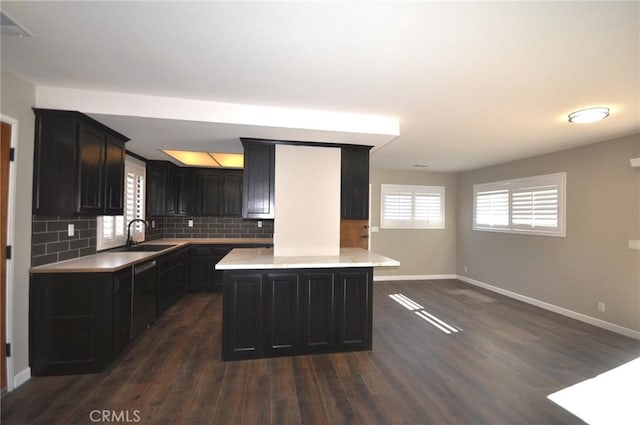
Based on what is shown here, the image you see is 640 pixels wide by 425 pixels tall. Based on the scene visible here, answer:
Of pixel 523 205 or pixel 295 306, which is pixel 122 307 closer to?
pixel 295 306

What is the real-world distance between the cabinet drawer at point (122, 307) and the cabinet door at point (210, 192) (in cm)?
255

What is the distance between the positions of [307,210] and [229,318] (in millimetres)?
1433

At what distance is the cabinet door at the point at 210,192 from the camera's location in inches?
199

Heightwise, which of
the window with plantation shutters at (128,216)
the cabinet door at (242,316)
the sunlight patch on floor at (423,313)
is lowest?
the sunlight patch on floor at (423,313)

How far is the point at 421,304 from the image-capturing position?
436cm

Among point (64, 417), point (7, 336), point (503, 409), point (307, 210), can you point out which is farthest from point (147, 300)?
point (503, 409)

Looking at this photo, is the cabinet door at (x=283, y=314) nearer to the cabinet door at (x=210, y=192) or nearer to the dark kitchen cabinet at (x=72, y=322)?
the dark kitchen cabinet at (x=72, y=322)

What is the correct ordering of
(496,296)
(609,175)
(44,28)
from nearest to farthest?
(44,28) < (609,175) < (496,296)

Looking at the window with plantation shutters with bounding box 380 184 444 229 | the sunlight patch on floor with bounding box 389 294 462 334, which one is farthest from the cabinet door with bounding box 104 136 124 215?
the window with plantation shutters with bounding box 380 184 444 229

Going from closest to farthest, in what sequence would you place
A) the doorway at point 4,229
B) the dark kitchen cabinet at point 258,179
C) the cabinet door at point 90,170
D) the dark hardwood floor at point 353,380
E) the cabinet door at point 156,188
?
the dark hardwood floor at point 353,380 → the doorway at point 4,229 → the cabinet door at point 90,170 → the dark kitchen cabinet at point 258,179 → the cabinet door at point 156,188

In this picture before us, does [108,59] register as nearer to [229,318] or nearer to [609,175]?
[229,318]

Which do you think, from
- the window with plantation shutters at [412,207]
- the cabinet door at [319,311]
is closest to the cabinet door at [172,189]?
the cabinet door at [319,311]

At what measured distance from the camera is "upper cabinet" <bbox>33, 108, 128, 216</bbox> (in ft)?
7.50

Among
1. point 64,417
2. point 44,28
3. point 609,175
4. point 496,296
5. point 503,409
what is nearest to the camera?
point 44,28
